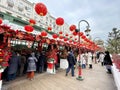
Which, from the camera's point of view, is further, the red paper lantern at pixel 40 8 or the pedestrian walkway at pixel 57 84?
the pedestrian walkway at pixel 57 84

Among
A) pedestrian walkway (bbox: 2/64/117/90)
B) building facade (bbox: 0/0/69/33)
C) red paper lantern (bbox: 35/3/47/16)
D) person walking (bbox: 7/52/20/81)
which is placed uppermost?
building facade (bbox: 0/0/69/33)

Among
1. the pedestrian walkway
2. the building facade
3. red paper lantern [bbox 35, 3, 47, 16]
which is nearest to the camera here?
red paper lantern [bbox 35, 3, 47, 16]

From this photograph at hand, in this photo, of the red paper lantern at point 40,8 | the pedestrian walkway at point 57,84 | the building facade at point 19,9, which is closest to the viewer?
the red paper lantern at point 40,8

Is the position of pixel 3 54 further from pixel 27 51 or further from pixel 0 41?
pixel 27 51

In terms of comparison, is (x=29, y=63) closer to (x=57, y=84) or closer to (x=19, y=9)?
(x=57, y=84)

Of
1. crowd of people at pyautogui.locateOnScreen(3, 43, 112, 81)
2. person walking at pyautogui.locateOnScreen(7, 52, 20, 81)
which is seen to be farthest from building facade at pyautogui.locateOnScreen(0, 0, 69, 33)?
person walking at pyautogui.locateOnScreen(7, 52, 20, 81)

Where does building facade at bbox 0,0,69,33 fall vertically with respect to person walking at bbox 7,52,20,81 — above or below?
above

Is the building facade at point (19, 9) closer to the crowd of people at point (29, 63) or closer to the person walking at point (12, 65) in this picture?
the crowd of people at point (29, 63)

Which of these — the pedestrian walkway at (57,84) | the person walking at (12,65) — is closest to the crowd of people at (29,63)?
the person walking at (12,65)

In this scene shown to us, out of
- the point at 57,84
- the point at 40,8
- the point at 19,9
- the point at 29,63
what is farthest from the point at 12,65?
the point at 19,9

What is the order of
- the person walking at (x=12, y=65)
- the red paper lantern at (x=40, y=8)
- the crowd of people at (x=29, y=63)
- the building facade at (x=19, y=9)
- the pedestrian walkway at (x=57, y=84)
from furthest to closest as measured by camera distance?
the building facade at (x=19, y=9) < the crowd of people at (x=29, y=63) < the person walking at (x=12, y=65) < the pedestrian walkway at (x=57, y=84) < the red paper lantern at (x=40, y=8)

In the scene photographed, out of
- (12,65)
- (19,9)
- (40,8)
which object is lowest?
(12,65)

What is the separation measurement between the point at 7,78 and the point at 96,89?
13.3ft

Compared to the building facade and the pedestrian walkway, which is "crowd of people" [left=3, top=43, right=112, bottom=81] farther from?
the building facade
